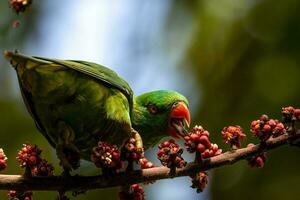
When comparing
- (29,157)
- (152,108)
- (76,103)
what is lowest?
(29,157)

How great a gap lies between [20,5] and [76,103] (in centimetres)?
127

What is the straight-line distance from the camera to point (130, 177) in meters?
3.91

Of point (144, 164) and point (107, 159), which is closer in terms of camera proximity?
point (107, 159)

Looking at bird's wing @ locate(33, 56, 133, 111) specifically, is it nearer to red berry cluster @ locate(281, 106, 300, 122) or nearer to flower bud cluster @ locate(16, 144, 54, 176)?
flower bud cluster @ locate(16, 144, 54, 176)

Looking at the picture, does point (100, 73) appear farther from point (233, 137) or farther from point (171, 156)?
point (233, 137)

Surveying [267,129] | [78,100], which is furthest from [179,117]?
[267,129]

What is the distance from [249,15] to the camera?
25.1 ft

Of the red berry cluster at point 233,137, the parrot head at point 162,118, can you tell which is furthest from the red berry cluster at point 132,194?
the parrot head at point 162,118

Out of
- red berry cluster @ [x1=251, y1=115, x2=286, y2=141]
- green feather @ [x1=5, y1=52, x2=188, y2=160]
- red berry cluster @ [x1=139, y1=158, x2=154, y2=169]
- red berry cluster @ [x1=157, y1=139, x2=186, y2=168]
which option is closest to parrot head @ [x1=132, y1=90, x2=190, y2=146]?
green feather @ [x1=5, y1=52, x2=188, y2=160]

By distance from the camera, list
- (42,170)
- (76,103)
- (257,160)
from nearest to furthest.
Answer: (257,160) < (42,170) < (76,103)

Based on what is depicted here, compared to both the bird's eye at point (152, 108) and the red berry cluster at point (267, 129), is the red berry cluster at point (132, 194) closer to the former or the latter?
the red berry cluster at point (267, 129)

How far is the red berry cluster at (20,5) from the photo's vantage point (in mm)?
3746

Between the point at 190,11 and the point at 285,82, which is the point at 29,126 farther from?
the point at 285,82

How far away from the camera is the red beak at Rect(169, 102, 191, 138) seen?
17.7 ft
